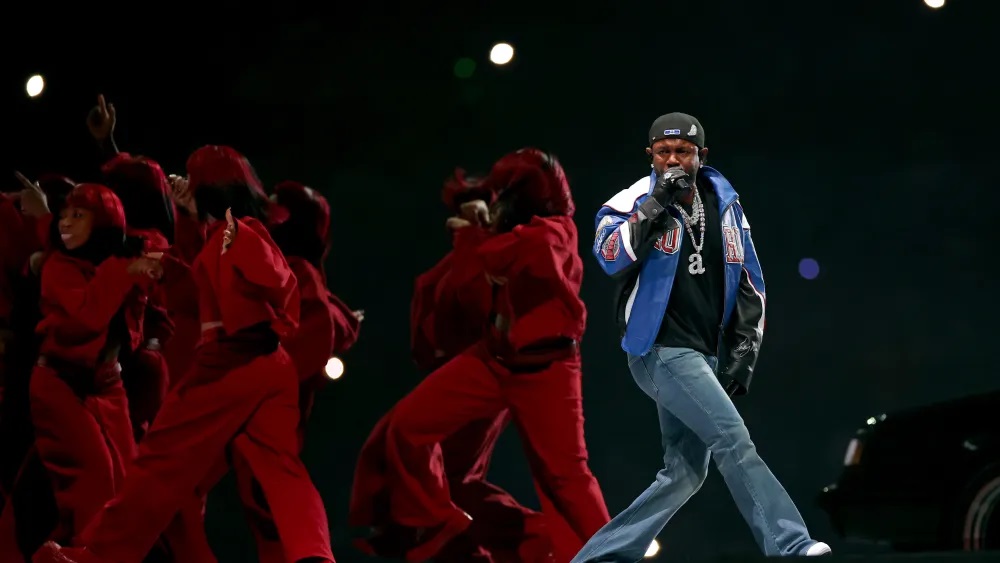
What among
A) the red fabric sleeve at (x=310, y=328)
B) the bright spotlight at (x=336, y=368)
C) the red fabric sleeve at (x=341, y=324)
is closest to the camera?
the red fabric sleeve at (x=310, y=328)

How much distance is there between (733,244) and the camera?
497cm

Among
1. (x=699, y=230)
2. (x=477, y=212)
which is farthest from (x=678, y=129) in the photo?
(x=477, y=212)

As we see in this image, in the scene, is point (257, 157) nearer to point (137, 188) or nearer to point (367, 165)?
point (367, 165)

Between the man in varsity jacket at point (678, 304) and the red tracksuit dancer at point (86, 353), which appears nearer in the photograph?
the man in varsity jacket at point (678, 304)

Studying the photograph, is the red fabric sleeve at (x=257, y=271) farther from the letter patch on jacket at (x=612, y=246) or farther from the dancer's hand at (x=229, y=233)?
the letter patch on jacket at (x=612, y=246)

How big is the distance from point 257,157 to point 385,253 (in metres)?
1.18

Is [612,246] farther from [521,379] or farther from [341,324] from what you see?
[341,324]

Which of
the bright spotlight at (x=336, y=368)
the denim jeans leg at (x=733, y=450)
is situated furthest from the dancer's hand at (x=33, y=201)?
the denim jeans leg at (x=733, y=450)

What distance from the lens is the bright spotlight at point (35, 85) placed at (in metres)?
9.43

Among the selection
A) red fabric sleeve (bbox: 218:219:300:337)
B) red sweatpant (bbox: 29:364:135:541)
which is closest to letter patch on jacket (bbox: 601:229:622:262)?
red fabric sleeve (bbox: 218:219:300:337)

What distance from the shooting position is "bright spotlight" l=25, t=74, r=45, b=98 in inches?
371

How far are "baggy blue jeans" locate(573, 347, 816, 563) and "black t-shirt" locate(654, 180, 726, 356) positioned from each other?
0.05 m

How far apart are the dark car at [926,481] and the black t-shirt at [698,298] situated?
1.48 metres

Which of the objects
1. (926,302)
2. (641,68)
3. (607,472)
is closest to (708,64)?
(641,68)
